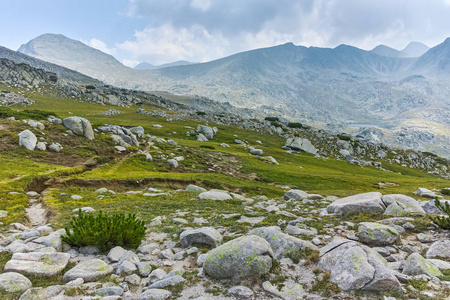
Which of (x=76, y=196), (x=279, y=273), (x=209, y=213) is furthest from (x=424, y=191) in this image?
(x=76, y=196)

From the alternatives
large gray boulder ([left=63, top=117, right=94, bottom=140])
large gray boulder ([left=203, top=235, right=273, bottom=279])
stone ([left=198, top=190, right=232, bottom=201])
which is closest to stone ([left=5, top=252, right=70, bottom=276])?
large gray boulder ([left=203, top=235, right=273, bottom=279])

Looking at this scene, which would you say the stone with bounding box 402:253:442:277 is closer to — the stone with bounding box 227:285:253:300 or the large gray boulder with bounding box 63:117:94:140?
the stone with bounding box 227:285:253:300

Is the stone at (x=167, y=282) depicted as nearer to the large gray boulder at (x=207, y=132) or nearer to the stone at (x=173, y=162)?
the stone at (x=173, y=162)

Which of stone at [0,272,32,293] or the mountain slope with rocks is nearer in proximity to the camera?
stone at [0,272,32,293]

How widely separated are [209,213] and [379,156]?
4693 inches

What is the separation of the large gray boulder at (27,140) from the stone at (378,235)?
41.1 meters

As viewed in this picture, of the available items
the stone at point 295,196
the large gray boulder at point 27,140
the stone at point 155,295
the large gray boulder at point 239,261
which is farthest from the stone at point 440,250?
the large gray boulder at point 27,140

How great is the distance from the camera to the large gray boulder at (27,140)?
32541 mm

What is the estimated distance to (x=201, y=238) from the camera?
1091cm

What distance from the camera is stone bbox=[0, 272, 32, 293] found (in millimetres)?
6767

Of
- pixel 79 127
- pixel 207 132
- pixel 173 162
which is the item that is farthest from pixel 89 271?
pixel 207 132

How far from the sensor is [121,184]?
1148 inches

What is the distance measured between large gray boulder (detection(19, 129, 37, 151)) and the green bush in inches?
1200

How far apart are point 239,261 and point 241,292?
1.08 metres
